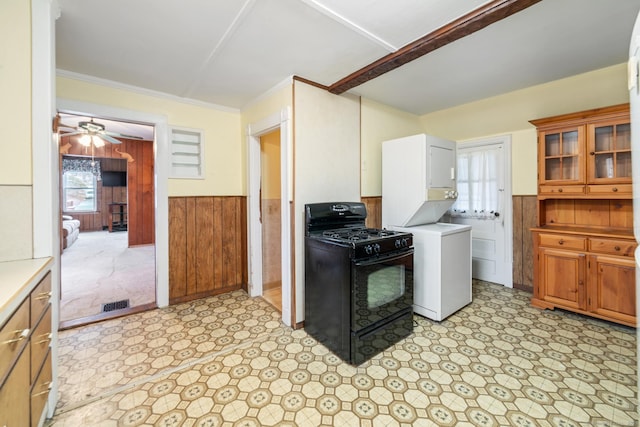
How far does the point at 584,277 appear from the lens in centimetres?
259

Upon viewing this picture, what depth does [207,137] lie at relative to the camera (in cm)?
333

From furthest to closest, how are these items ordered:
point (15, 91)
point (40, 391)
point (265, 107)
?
point (265, 107) → point (15, 91) → point (40, 391)

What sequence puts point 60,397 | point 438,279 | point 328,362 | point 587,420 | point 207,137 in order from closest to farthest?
point 587,420
point 60,397
point 328,362
point 438,279
point 207,137

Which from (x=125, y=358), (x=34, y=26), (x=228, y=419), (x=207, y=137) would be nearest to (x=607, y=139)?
(x=228, y=419)

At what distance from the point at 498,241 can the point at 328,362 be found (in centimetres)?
293

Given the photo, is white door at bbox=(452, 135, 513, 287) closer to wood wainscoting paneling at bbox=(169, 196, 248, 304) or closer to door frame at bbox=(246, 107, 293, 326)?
door frame at bbox=(246, 107, 293, 326)

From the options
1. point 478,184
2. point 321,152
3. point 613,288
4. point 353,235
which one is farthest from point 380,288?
point 478,184

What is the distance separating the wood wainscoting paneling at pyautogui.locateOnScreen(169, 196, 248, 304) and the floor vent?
0.55 meters

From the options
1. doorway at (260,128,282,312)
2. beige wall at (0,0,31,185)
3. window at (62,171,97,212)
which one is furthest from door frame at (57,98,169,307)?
window at (62,171,97,212)

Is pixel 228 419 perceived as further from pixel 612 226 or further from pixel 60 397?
pixel 612 226

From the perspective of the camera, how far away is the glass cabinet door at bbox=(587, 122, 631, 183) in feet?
8.21

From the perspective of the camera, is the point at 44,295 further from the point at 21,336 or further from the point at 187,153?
the point at 187,153

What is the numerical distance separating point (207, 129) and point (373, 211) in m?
2.32

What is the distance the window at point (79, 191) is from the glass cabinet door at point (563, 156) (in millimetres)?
11707
